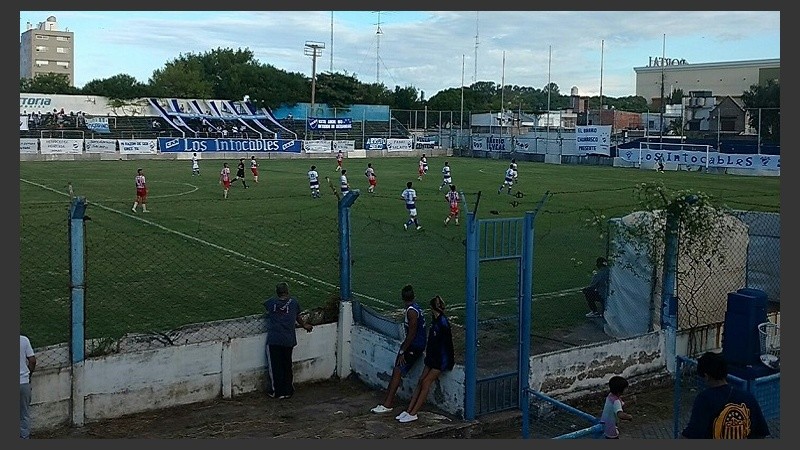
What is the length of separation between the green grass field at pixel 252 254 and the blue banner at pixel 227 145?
65.3 ft

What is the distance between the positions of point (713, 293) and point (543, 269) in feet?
19.8

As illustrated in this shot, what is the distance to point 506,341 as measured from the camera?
11812 mm

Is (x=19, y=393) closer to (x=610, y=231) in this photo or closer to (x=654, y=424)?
(x=654, y=424)

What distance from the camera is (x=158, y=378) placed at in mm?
9359

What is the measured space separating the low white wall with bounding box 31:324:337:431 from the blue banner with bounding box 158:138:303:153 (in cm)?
4827

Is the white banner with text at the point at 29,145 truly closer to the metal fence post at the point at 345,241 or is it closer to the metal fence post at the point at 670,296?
the metal fence post at the point at 345,241

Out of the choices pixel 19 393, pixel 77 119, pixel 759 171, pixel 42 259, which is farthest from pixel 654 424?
pixel 77 119

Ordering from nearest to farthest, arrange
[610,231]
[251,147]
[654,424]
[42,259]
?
1. [654,424]
2. [610,231]
3. [42,259]
4. [251,147]

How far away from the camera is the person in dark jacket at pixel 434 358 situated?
912cm

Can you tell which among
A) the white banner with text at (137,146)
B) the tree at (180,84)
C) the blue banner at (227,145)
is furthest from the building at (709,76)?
the white banner with text at (137,146)

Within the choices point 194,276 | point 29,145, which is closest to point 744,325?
point 194,276

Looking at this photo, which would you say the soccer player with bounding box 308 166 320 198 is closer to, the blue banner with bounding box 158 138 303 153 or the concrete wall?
the concrete wall

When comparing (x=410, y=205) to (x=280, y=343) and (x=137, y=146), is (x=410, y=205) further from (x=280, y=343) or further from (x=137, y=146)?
(x=137, y=146)

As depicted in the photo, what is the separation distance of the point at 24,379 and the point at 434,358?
416 cm
